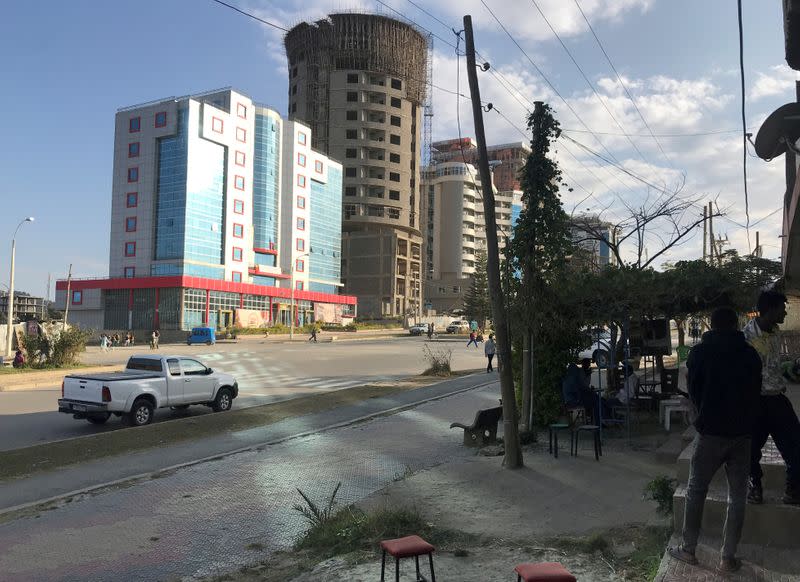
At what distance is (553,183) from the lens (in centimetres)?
1038

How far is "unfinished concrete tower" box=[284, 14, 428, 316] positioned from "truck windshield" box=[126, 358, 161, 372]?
9855 centimetres

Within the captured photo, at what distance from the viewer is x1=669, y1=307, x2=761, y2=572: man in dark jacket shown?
13.2ft

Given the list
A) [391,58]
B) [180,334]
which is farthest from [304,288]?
[391,58]

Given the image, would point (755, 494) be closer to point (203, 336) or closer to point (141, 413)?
point (141, 413)

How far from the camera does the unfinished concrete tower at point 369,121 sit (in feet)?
366

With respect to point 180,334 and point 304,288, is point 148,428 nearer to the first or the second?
point 180,334

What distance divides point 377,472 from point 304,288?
83.9m

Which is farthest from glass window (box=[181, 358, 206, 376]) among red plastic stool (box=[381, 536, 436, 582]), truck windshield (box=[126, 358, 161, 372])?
red plastic stool (box=[381, 536, 436, 582])

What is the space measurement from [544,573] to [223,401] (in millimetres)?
13646

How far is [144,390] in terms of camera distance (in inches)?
548

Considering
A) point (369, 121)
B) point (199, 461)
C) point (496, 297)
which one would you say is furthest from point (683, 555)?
point (369, 121)

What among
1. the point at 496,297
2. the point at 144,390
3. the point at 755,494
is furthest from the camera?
the point at 144,390

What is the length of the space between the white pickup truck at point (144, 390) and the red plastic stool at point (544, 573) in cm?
1149

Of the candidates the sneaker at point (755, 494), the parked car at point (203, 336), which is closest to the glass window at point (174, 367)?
the sneaker at point (755, 494)
